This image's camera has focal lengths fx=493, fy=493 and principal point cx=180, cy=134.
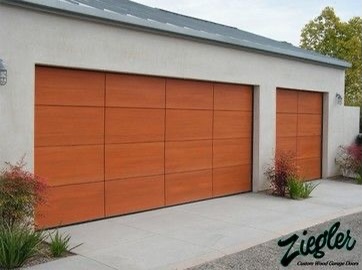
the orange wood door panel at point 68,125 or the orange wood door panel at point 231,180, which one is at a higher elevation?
the orange wood door panel at point 68,125

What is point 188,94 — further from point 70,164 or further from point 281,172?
point 70,164

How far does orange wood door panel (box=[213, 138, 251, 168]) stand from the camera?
431 inches

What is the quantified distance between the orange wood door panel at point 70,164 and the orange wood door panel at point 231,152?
319 centimetres

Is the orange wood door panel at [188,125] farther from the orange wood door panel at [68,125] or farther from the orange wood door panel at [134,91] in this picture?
the orange wood door panel at [68,125]

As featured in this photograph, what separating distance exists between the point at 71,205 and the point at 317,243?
397 cm

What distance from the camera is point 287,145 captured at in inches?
515

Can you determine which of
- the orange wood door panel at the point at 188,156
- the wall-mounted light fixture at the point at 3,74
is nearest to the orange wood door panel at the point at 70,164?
the wall-mounted light fixture at the point at 3,74

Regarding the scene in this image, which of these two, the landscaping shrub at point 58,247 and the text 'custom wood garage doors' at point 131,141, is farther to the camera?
the text 'custom wood garage doors' at point 131,141

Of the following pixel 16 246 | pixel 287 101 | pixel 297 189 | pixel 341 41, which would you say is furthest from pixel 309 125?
pixel 341 41

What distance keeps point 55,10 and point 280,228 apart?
16.4 ft

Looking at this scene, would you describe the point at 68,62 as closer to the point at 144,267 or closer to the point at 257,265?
the point at 144,267

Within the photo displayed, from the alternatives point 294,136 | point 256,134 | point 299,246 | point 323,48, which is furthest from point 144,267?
point 323,48

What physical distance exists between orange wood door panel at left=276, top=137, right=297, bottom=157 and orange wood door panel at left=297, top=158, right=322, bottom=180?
1.62 feet

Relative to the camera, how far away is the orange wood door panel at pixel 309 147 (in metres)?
13.5
